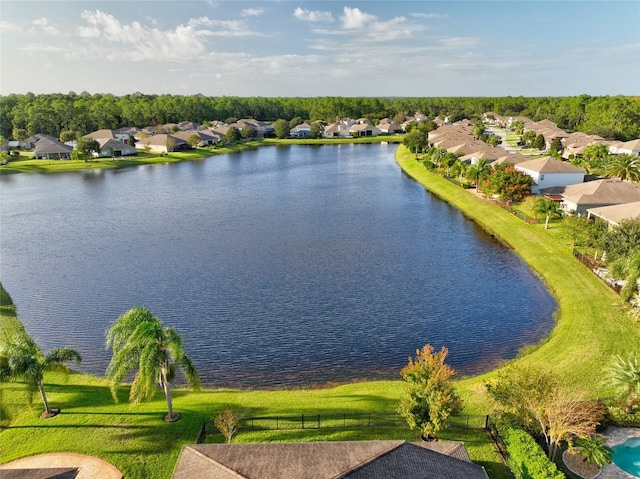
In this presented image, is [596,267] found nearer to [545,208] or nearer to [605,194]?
[545,208]

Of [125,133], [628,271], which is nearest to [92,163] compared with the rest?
[125,133]

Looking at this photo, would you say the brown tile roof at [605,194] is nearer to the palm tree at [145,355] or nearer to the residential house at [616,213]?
the residential house at [616,213]

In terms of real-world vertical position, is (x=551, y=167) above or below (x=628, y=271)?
above

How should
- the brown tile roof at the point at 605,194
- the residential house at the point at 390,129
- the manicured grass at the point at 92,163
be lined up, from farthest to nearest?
the residential house at the point at 390,129
the manicured grass at the point at 92,163
the brown tile roof at the point at 605,194

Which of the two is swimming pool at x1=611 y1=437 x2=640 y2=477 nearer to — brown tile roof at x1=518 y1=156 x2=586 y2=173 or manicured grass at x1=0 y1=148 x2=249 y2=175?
brown tile roof at x1=518 y1=156 x2=586 y2=173

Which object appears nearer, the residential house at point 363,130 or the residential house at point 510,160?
the residential house at point 510,160

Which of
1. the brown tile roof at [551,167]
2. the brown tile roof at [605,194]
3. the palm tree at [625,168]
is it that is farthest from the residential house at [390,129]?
the brown tile roof at [605,194]

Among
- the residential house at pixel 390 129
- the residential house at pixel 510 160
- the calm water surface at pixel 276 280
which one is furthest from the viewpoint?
the residential house at pixel 390 129

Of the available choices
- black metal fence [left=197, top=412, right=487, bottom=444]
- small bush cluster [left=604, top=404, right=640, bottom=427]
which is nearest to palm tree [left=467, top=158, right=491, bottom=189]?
small bush cluster [left=604, top=404, right=640, bottom=427]
